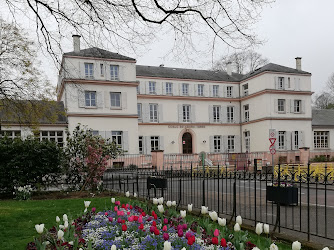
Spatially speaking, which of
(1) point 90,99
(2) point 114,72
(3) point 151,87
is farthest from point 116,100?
(3) point 151,87

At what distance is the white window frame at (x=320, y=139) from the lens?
37281 mm

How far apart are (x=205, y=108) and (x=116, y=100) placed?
37.3ft

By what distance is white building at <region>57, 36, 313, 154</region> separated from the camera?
30.6 m

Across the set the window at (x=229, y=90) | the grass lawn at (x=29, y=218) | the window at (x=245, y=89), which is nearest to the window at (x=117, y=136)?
the window at (x=229, y=90)

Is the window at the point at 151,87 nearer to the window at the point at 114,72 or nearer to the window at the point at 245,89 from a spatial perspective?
the window at the point at 114,72

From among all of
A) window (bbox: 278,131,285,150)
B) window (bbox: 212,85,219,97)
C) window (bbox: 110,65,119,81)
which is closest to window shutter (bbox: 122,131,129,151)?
window (bbox: 110,65,119,81)

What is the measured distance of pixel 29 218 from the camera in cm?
826

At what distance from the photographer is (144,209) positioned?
20.5 ft

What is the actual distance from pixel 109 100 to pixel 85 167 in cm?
1726

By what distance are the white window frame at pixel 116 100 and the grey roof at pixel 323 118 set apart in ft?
75.8

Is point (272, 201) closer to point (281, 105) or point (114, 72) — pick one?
point (114, 72)

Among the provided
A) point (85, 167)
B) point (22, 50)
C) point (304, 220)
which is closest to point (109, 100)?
point (22, 50)

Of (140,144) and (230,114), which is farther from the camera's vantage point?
(230,114)

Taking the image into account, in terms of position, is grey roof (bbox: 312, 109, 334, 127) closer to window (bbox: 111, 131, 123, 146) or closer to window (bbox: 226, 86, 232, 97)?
window (bbox: 226, 86, 232, 97)
